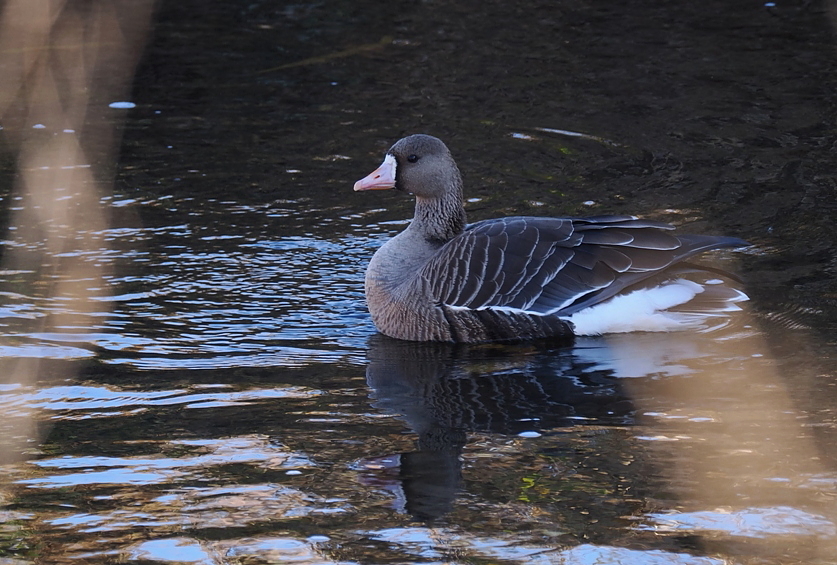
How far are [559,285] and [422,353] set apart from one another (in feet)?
3.35

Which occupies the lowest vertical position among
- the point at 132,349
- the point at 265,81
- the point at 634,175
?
the point at 132,349

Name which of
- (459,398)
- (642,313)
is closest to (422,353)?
(459,398)

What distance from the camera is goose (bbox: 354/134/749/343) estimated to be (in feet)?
24.6

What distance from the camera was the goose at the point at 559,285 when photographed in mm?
7504

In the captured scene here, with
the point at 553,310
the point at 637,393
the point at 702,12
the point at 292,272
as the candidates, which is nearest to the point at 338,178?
the point at 292,272

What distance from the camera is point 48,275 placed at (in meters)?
8.67

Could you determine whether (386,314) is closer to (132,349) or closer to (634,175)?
(132,349)

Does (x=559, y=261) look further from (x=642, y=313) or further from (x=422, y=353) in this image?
(x=422, y=353)

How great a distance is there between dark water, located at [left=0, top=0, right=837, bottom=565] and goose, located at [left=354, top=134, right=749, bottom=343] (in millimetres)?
169

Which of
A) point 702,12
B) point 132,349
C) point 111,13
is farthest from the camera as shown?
point 111,13

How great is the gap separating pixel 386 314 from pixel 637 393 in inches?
79.0

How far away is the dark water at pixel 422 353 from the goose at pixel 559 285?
0.55 ft

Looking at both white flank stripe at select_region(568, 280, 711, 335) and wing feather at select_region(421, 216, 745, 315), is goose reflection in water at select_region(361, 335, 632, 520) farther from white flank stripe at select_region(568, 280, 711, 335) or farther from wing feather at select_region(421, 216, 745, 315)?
wing feather at select_region(421, 216, 745, 315)

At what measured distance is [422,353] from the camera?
7594 millimetres
